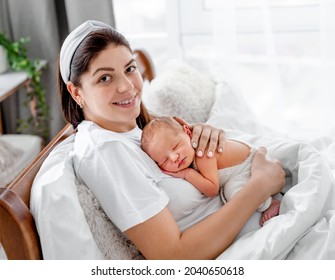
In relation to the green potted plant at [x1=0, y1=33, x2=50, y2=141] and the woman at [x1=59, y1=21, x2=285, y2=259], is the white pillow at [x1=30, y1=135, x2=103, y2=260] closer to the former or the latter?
the woman at [x1=59, y1=21, x2=285, y2=259]

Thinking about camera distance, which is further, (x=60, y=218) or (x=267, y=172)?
(x=267, y=172)

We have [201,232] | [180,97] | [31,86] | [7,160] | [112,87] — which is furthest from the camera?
[31,86]

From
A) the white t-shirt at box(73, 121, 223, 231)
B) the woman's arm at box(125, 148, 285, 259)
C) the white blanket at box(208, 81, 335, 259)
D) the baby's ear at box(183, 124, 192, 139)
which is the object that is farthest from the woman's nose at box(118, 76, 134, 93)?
the white blanket at box(208, 81, 335, 259)

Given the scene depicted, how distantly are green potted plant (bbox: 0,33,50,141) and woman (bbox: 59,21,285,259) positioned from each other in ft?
3.58

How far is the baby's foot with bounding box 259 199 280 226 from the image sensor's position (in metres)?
1.39

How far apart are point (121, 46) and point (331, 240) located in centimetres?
68

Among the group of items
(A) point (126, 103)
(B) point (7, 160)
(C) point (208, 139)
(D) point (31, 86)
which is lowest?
(B) point (7, 160)

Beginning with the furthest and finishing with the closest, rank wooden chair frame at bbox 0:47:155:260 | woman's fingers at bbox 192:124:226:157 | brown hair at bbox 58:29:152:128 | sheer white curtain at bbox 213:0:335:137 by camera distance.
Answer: sheer white curtain at bbox 213:0:335:137 → woman's fingers at bbox 192:124:226:157 → brown hair at bbox 58:29:152:128 → wooden chair frame at bbox 0:47:155:260

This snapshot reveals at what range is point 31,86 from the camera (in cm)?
266

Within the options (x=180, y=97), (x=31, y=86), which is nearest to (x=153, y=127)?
(x=180, y=97)

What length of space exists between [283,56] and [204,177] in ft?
5.03

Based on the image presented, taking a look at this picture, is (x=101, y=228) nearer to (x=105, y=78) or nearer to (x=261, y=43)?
(x=105, y=78)

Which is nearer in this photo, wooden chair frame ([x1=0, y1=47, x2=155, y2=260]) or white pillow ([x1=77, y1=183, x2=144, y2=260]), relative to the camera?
wooden chair frame ([x1=0, y1=47, x2=155, y2=260])

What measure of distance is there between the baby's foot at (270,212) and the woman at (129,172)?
33mm
